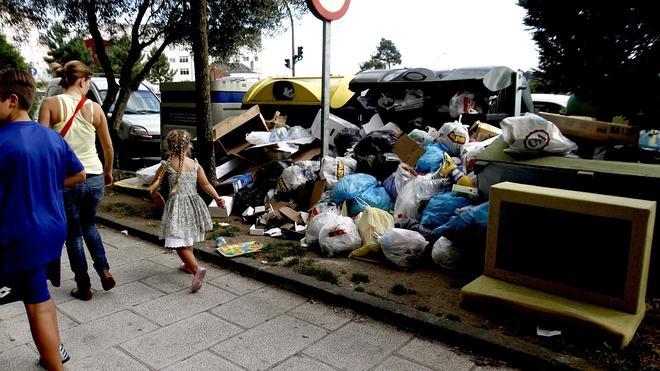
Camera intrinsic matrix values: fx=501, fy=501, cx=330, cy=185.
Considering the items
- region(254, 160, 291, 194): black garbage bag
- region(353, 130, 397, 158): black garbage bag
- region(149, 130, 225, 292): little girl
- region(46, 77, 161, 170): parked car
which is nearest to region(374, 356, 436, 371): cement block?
region(149, 130, 225, 292): little girl

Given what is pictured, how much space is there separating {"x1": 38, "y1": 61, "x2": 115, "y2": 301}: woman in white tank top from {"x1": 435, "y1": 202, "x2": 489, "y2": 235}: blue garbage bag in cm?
267

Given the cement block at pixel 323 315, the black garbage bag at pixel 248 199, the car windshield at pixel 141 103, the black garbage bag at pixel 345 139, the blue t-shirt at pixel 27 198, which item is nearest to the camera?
the blue t-shirt at pixel 27 198

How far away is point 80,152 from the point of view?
11.7 ft

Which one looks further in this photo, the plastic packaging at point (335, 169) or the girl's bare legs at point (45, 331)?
the plastic packaging at point (335, 169)

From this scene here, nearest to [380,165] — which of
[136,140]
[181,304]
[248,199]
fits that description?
[248,199]

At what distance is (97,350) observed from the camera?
9.66ft

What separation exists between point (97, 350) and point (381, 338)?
170 cm

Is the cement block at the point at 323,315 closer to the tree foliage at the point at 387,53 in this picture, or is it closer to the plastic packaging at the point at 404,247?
the plastic packaging at the point at 404,247

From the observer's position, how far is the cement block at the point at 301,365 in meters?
2.77

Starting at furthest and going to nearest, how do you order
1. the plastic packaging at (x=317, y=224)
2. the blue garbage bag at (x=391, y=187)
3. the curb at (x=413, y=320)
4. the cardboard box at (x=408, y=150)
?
the cardboard box at (x=408, y=150) < the blue garbage bag at (x=391, y=187) < the plastic packaging at (x=317, y=224) < the curb at (x=413, y=320)

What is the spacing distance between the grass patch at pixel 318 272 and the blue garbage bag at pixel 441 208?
108 centimetres

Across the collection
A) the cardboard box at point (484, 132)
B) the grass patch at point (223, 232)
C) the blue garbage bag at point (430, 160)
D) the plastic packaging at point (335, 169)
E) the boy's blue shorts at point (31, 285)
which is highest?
the cardboard box at point (484, 132)

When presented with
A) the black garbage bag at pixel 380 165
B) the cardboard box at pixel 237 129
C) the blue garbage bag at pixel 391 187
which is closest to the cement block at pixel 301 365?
the blue garbage bag at pixel 391 187

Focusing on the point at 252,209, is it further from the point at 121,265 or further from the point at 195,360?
the point at 195,360
